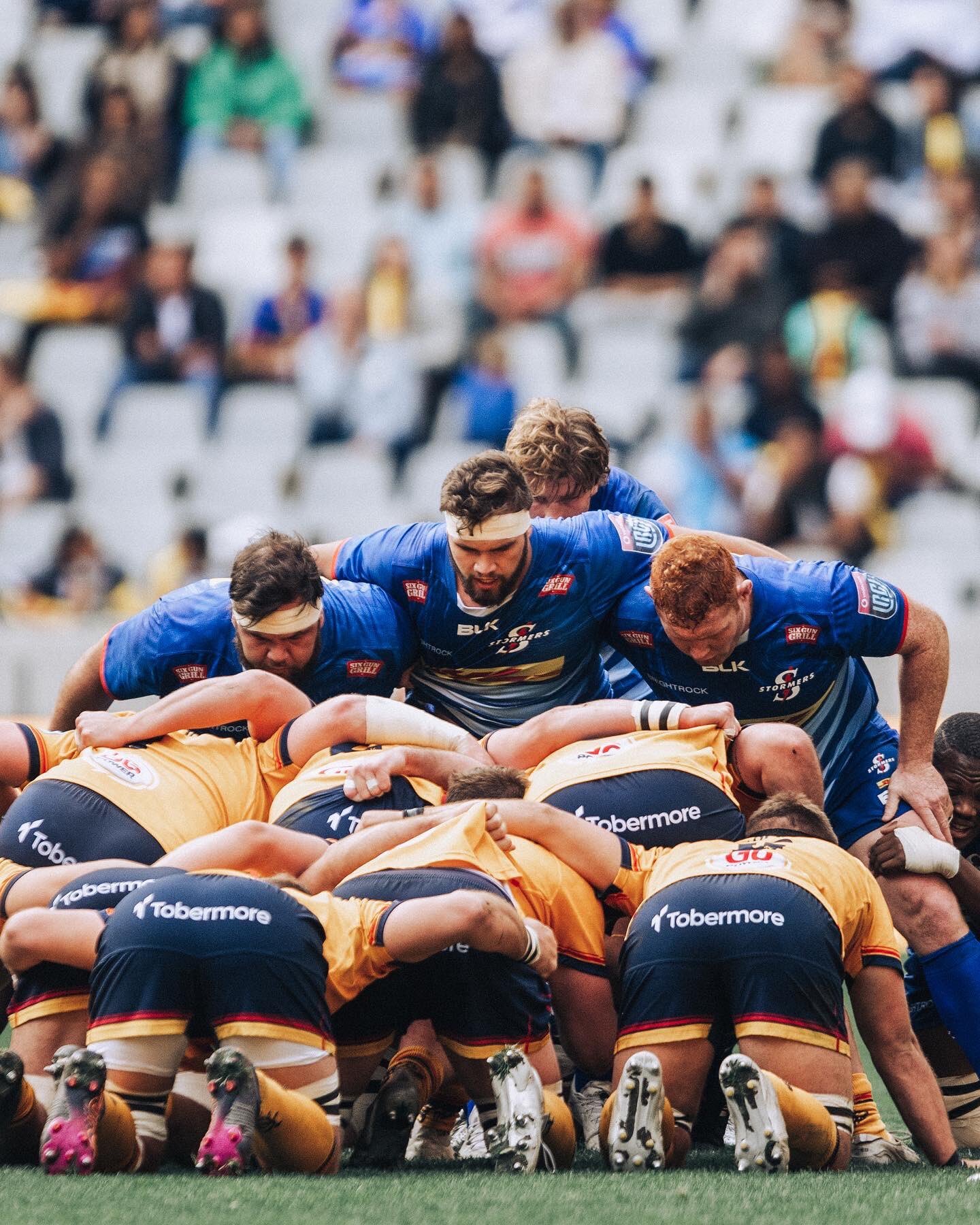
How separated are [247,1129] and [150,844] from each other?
4.18ft

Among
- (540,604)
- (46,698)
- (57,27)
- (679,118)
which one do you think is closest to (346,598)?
(540,604)

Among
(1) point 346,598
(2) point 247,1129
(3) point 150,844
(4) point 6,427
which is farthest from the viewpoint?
(4) point 6,427

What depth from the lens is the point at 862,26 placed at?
44.3 feet

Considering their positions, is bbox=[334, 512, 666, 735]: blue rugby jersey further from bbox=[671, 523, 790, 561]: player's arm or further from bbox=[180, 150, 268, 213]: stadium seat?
bbox=[180, 150, 268, 213]: stadium seat

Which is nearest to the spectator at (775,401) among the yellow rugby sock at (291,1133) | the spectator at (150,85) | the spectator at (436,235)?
the spectator at (436,235)

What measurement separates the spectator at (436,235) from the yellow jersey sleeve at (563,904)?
845cm

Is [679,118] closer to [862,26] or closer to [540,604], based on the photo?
[862,26]

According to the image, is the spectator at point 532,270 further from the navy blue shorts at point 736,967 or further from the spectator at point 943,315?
the navy blue shorts at point 736,967

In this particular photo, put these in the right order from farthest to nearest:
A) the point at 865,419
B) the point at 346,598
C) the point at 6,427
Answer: the point at 6,427 < the point at 865,419 < the point at 346,598

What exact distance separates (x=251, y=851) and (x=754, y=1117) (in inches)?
52.4

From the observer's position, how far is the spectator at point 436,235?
1289cm

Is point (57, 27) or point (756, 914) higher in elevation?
point (57, 27)


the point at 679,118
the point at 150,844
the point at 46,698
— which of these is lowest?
the point at 46,698

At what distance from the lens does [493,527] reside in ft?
18.3
